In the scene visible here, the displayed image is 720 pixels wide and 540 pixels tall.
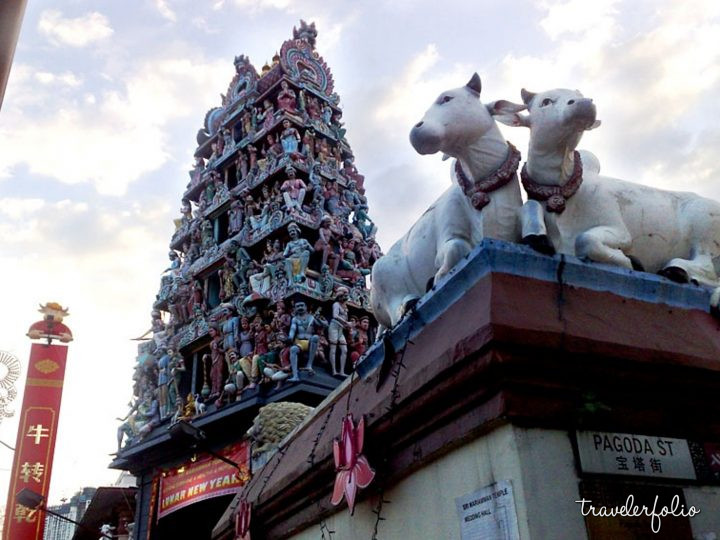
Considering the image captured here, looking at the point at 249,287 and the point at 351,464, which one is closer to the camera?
the point at 351,464

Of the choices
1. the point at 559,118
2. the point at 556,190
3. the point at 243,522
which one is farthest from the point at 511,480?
the point at 243,522

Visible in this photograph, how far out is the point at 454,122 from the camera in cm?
475

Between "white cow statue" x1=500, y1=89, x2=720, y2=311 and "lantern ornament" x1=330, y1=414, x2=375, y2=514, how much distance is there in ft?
5.71

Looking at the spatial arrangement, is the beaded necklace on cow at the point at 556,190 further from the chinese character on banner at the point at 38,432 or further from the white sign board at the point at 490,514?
the chinese character on banner at the point at 38,432

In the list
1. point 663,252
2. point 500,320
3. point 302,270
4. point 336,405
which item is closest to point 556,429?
point 500,320

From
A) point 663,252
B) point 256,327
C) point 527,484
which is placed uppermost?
point 256,327

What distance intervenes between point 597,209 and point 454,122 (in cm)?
117

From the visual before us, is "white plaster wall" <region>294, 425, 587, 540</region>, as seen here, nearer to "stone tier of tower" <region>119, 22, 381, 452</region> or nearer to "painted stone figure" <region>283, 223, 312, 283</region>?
"stone tier of tower" <region>119, 22, 381, 452</region>

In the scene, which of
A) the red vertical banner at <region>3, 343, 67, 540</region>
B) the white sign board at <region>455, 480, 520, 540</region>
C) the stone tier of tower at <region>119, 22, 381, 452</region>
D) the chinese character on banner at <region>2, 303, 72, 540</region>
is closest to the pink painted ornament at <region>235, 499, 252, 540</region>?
the white sign board at <region>455, 480, 520, 540</region>

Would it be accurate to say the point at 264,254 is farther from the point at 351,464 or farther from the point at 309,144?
the point at 351,464

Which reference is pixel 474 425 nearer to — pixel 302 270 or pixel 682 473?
pixel 682 473

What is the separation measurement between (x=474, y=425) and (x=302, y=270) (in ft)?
52.1

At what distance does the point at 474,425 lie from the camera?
342cm

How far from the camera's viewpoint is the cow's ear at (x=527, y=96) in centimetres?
482
